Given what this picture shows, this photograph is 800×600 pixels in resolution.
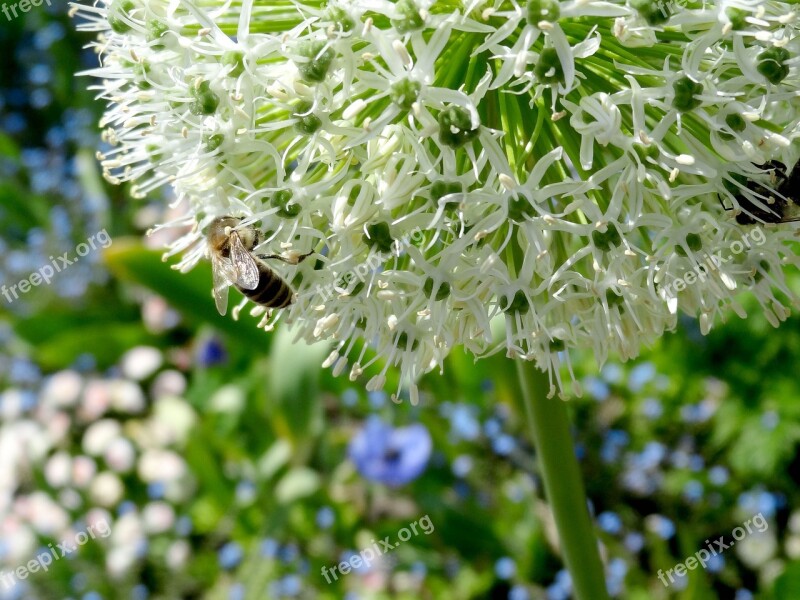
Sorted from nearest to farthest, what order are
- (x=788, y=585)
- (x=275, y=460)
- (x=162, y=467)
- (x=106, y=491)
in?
(x=788, y=585), (x=275, y=460), (x=162, y=467), (x=106, y=491)

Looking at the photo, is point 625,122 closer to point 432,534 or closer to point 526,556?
point 526,556

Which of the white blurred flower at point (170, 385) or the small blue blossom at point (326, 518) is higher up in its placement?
the small blue blossom at point (326, 518)

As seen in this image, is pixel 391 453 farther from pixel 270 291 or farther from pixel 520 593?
pixel 270 291

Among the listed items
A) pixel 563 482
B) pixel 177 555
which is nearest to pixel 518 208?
pixel 563 482

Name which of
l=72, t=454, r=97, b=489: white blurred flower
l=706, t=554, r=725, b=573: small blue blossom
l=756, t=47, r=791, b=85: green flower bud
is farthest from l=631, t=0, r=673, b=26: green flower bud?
l=72, t=454, r=97, b=489: white blurred flower

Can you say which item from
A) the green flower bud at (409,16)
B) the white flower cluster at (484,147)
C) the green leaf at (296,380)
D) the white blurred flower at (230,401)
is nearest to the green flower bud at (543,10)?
the white flower cluster at (484,147)

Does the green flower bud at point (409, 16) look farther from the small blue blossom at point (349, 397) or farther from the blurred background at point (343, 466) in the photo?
the small blue blossom at point (349, 397)
